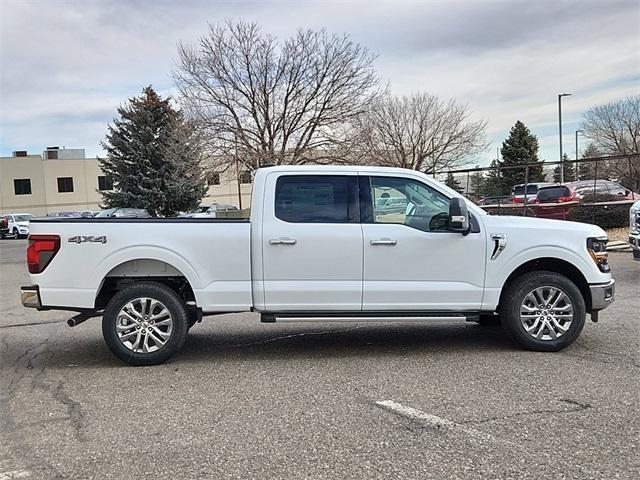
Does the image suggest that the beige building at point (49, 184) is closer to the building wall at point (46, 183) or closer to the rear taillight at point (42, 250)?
the building wall at point (46, 183)

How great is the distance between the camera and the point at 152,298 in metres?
5.84

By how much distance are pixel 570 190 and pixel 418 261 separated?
689 inches

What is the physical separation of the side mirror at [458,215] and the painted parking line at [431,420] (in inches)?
77.5

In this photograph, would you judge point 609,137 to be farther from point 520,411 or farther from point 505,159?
point 520,411

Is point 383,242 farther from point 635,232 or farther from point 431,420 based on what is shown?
point 635,232

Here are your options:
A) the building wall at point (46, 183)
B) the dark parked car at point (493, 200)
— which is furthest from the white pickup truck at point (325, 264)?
the building wall at point (46, 183)

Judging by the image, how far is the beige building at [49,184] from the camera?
61.2m

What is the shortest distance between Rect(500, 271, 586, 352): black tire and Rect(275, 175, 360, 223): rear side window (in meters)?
1.80

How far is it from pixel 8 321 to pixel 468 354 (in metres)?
6.68

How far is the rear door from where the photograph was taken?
5.86 metres

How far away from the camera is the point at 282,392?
197 inches

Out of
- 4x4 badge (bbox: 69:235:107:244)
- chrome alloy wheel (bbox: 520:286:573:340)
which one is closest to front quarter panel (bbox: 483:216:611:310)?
chrome alloy wheel (bbox: 520:286:573:340)

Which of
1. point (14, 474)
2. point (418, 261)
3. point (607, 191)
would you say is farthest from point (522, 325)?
point (607, 191)

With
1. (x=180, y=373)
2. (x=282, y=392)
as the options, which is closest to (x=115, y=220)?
(x=180, y=373)
